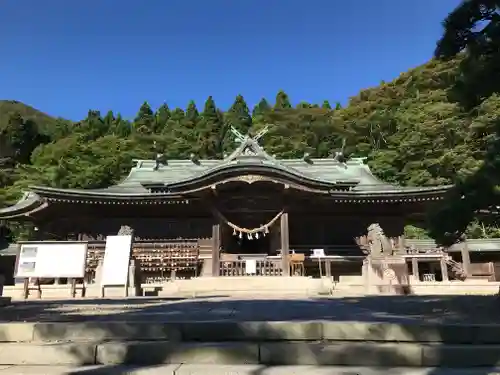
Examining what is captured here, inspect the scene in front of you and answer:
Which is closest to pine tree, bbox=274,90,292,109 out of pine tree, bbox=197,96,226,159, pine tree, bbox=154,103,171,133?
pine tree, bbox=197,96,226,159

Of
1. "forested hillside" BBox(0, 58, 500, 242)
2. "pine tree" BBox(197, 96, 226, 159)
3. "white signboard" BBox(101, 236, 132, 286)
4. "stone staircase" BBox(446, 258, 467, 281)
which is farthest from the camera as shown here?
"pine tree" BBox(197, 96, 226, 159)

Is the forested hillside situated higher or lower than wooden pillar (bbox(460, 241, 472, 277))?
higher

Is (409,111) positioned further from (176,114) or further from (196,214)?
(176,114)

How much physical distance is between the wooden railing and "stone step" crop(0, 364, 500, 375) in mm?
13576

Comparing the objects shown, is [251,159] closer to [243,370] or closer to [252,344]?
[252,344]

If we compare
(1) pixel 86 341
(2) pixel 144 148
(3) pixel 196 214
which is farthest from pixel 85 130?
(1) pixel 86 341

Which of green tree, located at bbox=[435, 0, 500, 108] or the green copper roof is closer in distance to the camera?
green tree, located at bbox=[435, 0, 500, 108]

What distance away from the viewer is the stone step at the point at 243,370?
3137 millimetres

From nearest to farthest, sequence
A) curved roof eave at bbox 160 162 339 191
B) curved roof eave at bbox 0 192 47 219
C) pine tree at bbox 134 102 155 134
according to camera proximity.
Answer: curved roof eave at bbox 160 162 339 191, curved roof eave at bbox 0 192 47 219, pine tree at bbox 134 102 155 134

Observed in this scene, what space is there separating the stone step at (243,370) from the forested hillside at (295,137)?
25.4 metres

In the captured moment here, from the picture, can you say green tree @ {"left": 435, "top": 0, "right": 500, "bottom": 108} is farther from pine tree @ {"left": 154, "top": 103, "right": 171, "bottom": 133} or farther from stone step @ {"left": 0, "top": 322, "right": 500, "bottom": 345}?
pine tree @ {"left": 154, "top": 103, "right": 171, "bottom": 133}

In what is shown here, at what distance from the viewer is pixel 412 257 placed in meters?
17.8

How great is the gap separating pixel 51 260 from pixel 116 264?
1.70 metres

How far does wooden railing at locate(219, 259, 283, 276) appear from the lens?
55.9 ft
